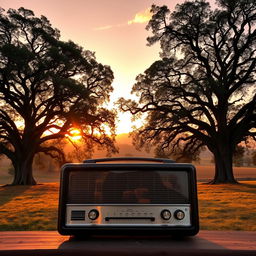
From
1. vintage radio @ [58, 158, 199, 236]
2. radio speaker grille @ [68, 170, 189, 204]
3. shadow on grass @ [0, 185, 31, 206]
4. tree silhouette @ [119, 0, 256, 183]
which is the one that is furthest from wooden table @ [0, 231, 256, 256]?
tree silhouette @ [119, 0, 256, 183]

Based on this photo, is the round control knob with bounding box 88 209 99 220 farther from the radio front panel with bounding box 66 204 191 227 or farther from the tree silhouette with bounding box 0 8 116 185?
the tree silhouette with bounding box 0 8 116 185

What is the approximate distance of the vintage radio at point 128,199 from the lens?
6.29ft

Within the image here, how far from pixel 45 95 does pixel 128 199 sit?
82.9ft

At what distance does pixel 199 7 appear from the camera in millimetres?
23125

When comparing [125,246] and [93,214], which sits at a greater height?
[93,214]

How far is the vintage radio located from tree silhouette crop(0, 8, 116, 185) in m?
21.0

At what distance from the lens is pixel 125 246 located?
5.65 ft

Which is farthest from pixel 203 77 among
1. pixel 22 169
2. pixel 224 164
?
pixel 22 169

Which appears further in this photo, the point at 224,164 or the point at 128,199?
the point at 224,164

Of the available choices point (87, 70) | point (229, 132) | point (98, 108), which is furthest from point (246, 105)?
point (87, 70)

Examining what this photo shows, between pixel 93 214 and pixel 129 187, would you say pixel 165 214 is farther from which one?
pixel 93 214

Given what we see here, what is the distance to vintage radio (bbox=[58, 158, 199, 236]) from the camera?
6.29 ft
